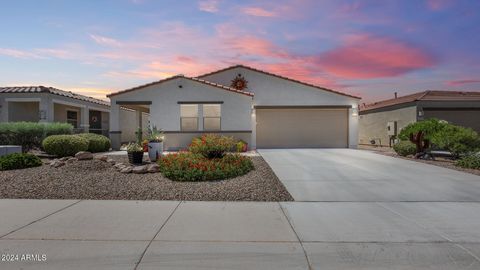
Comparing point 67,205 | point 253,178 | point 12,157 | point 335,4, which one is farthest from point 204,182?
point 335,4

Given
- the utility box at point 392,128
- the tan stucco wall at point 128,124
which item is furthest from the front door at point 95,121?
the utility box at point 392,128

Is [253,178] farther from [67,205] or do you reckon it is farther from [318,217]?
[67,205]

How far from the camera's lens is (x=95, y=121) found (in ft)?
96.0

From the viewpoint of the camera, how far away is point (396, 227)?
5141mm

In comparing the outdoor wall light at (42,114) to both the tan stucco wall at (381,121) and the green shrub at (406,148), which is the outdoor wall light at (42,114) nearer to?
the green shrub at (406,148)

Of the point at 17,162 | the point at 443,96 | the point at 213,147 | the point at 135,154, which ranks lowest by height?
the point at 17,162

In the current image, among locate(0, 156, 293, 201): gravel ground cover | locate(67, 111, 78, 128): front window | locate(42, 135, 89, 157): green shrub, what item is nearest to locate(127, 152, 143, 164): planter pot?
locate(0, 156, 293, 201): gravel ground cover

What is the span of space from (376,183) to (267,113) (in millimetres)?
13332

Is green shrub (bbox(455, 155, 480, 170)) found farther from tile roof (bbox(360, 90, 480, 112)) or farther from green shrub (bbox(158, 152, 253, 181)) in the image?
tile roof (bbox(360, 90, 480, 112))

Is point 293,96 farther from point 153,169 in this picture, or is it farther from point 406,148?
point 153,169

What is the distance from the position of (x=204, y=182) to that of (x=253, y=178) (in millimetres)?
1511

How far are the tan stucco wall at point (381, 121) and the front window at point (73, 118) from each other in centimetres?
2617

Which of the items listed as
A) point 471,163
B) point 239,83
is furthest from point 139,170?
point 239,83

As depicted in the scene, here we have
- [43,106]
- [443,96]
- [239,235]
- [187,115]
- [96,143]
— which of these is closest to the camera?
[239,235]
